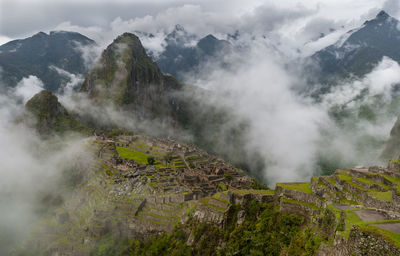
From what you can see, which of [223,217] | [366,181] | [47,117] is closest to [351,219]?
[366,181]

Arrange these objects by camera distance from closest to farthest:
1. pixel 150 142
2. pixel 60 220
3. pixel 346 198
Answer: pixel 346 198, pixel 60 220, pixel 150 142

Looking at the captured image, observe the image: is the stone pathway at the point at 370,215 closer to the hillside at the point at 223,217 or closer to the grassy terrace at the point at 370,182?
the hillside at the point at 223,217

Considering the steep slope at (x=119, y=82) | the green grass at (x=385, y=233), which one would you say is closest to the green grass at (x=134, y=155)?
the green grass at (x=385, y=233)

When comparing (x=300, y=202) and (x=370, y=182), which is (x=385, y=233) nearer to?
(x=300, y=202)

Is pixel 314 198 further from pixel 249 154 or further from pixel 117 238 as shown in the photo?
pixel 249 154

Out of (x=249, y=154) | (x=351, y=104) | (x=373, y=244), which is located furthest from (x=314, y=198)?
(x=351, y=104)

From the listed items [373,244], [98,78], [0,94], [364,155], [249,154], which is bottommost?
[249,154]
